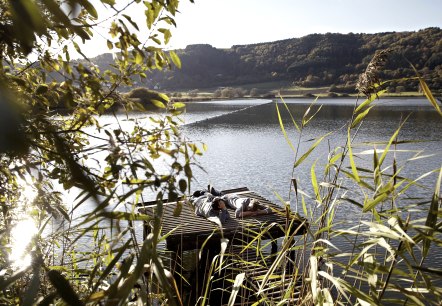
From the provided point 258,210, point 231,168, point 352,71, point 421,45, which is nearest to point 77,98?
point 258,210

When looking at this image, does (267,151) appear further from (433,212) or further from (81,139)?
(433,212)

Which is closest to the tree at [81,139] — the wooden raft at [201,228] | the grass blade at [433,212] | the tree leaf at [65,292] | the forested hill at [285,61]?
the tree leaf at [65,292]

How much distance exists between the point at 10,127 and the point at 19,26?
0.14 metres

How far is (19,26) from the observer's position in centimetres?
61

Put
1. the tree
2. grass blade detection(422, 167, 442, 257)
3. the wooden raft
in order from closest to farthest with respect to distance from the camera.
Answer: the tree < grass blade detection(422, 167, 442, 257) < the wooden raft

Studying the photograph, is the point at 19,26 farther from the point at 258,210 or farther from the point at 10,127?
the point at 258,210

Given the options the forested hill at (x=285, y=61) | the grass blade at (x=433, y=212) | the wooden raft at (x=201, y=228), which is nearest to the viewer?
the grass blade at (x=433, y=212)

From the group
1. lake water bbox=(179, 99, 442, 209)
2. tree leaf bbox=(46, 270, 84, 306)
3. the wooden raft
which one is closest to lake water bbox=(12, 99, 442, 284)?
lake water bbox=(179, 99, 442, 209)

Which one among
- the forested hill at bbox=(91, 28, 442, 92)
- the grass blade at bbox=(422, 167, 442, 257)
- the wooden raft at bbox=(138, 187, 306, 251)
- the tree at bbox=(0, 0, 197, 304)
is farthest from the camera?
the forested hill at bbox=(91, 28, 442, 92)

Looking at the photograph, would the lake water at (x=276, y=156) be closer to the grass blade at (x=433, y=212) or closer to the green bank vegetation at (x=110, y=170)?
the green bank vegetation at (x=110, y=170)

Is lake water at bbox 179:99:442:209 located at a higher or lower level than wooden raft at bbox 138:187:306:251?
lower

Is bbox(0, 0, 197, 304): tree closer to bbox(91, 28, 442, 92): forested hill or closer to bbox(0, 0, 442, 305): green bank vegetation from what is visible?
bbox(0, 0, 442, 305): green bank vegetation

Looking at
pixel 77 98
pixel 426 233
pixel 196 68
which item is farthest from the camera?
pixel 196 68

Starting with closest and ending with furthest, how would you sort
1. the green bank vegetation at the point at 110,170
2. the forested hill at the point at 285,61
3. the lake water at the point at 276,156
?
the green bank vegetation at the point at 110,170, the lake water at the point at 276,156, the forested hill at the point at 285,61
